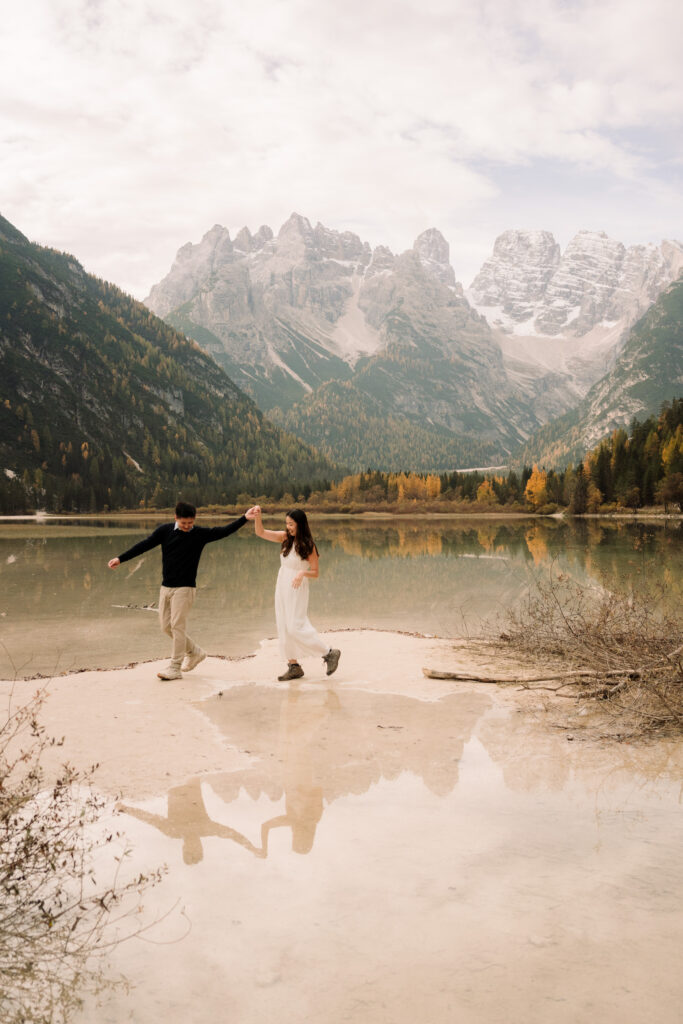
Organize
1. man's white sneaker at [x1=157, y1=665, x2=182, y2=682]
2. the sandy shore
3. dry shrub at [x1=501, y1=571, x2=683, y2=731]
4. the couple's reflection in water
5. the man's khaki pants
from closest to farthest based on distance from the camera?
the couple's reflection in water, the sandy shore, dry shrub at [x1=501, y1=571, x2=683, y2=731], man's white sneaker at [x1=157, y1=665, x2=182, y2=682], the man's khaki pants

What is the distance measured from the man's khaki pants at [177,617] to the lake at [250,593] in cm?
282

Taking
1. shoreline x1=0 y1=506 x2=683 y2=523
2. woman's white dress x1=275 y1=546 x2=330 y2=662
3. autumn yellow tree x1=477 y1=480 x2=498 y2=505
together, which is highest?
woman's white dress x1=275 y1=546 x2=330 y2=662

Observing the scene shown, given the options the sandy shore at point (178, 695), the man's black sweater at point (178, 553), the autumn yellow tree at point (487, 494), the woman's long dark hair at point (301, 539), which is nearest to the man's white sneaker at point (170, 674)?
the sandy shore at point (178, 695)

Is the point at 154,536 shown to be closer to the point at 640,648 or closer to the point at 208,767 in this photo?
the point at 208,767

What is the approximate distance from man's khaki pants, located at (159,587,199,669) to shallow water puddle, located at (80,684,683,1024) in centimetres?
375

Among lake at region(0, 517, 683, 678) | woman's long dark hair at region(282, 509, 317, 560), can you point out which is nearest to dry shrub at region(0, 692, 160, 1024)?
woman's long dark hair at region(282, 509, 317, 560)

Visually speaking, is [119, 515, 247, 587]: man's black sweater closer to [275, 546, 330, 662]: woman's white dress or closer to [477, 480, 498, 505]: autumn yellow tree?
[275, 546, 330, 662]: woman's white dress

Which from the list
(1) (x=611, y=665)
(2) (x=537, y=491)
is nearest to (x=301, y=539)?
(1) (x=611, y=665)

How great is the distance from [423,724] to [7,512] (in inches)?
6001

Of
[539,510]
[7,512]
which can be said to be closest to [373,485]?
[539,510]

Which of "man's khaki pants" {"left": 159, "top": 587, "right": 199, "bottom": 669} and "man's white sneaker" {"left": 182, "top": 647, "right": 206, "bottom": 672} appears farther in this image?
"man's white sneaker" {"left": 182, "top": 647, "right": 206, "bottom": 672}

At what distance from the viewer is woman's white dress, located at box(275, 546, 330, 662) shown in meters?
12.2

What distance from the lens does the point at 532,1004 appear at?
161 inches

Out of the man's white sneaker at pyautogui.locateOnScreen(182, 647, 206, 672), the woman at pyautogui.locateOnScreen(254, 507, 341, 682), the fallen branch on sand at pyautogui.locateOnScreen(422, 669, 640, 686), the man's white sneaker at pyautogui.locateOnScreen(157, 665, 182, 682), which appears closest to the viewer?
the fallen branch on sand at pyautogui.locateOnScreen(422, 669, 640, 686)
